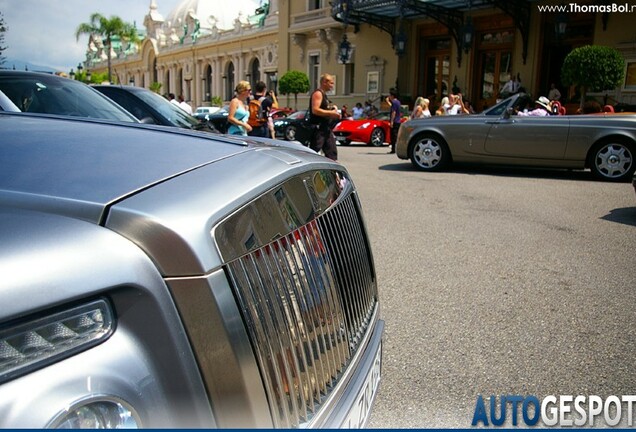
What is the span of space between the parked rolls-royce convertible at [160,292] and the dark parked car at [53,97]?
2.80 metres

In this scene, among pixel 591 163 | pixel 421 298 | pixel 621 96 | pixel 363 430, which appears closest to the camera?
pixel 363 430

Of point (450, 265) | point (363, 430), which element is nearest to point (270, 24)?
point (450, 265)

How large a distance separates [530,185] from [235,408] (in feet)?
28.0

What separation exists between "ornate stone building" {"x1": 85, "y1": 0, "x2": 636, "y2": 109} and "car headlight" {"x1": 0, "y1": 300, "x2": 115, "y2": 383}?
72.7 feet

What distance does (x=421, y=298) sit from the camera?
3688mm

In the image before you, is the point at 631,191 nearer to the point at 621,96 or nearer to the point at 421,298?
the point at 421,298

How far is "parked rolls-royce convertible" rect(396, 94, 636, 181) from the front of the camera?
346 inches

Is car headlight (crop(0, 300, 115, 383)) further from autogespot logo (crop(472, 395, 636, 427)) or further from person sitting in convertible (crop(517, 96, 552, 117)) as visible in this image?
person sitting in convertible (crop(517, 96, 552, 117))

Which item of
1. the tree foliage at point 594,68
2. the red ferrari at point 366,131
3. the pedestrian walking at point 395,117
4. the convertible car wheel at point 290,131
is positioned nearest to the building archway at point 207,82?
the convertible car wheel at point 290,131

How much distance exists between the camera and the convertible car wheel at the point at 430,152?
9859 millimetres

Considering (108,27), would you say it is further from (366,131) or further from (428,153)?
(428,153)

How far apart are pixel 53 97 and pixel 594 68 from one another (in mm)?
16348

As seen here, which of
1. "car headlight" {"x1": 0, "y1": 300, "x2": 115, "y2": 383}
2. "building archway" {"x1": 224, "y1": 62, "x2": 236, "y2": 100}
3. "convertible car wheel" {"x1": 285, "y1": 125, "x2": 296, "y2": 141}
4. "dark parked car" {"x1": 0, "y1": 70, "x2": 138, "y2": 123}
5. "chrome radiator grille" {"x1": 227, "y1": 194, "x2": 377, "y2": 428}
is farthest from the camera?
"building archway" {"x1": 224, "y1": 62, "x2": 236, "y2": 100}

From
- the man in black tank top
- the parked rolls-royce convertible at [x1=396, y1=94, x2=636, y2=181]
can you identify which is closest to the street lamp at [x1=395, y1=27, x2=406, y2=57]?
the parked rolls-royce convertible at [x1=396, y1=94, x2=636, y2=181]
